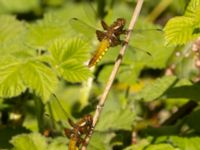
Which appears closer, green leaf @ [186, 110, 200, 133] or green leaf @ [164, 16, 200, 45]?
green leaf @ [164, 16, 200, 45]

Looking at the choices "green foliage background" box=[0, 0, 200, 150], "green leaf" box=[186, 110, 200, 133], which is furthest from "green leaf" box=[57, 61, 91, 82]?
"green leaf" box=[186, 110, 200, 133]

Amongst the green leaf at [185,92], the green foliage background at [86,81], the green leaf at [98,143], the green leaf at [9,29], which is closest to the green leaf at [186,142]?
the green foliage background at [86,81]

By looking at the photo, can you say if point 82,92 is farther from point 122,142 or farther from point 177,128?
point 177,128

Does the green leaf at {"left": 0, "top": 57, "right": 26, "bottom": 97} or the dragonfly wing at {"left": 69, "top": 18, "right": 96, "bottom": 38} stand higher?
the dragonfly wing at {"left": 69, "top": 18, "right": 96, "bottom": 38}

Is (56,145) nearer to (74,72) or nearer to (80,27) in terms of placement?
(74,72)

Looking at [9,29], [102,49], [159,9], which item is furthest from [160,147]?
[159,9]

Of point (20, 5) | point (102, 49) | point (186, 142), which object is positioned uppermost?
point (20, 5)

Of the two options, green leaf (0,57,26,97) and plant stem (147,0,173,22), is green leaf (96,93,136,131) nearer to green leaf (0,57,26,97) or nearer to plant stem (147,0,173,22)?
green leaf (0,57,26,97)

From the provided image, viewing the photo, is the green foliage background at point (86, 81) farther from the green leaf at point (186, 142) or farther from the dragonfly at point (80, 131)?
the dragonfly at point (80, 131)
